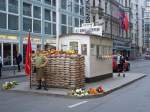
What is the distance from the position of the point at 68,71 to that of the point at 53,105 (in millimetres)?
3952

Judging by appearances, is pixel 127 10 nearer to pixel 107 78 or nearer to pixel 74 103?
pixel 107 78

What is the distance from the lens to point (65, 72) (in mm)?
16953

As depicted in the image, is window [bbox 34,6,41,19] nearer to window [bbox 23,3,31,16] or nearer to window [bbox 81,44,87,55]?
window [bbox 23,3,31,16]

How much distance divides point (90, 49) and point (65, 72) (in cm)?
402

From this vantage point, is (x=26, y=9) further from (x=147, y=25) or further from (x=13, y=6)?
(x=147, y=25)

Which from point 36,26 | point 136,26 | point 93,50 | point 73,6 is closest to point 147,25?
point 136,26

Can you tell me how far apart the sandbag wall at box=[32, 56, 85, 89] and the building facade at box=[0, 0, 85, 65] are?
18.1 m

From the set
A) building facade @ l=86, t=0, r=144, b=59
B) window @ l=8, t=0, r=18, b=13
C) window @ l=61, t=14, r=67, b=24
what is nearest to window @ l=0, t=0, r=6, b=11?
window @ l=8, t=0, r=18, b=13

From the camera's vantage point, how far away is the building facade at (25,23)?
36.6m

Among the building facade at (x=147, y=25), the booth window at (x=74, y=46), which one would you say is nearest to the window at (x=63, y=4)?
the booth window at (x=74, y=46)

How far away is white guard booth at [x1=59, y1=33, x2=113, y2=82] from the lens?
20594mm

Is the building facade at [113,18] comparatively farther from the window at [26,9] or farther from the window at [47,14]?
the window at [26,9]

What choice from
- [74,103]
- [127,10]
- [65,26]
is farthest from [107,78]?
[127,10]

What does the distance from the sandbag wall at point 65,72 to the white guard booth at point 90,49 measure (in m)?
3.06
